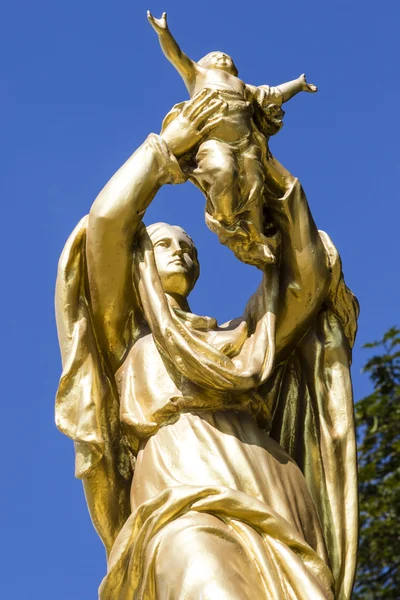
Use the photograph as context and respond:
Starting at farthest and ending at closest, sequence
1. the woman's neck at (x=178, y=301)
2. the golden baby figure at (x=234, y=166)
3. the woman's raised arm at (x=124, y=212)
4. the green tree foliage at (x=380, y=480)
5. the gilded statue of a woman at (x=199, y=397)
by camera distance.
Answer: the green tree foliage at (x=380, y=480), the woman's neck at (x=178, y=301), the golden baby figure at (x=234, y=166), the woman's raised arm at (x=124, y=212), the gilded statue of a woman at (x=199, y=397)

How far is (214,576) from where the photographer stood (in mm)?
8781

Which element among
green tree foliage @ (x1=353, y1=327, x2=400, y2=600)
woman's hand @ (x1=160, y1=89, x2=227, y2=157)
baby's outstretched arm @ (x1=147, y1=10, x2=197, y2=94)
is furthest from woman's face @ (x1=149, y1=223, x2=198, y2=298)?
green tree foliage @ (x1=353, y1=327, x2=400, y2=600)

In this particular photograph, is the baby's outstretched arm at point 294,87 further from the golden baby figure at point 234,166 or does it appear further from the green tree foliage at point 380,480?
the green tree foliage at point 380,480

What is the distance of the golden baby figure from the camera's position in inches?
392

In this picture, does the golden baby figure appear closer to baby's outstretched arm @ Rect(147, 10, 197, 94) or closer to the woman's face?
baby's outstretched arm @ Rect(147, 10, 197, 94)

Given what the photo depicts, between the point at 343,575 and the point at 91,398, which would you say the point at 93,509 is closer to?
the point at 91,398

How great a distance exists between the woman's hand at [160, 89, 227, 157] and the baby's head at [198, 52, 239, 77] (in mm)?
311

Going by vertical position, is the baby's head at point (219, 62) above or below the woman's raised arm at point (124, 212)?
above

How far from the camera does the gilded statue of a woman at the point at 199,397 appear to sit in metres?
9.16

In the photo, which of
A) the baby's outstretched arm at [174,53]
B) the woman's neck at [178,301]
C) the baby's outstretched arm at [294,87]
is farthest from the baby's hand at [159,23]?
the woman's neck at [178,301]

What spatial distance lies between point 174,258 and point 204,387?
96cm

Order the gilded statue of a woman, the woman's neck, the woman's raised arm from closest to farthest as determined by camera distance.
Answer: the gilded statue of a woman < the woman's raised arm < the woman's neck

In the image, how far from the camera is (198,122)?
1005 cm

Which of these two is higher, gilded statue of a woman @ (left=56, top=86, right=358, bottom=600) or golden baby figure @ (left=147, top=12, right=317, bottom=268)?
golden baby figure @ (left=147, top=12, right=317, bottom=268)
